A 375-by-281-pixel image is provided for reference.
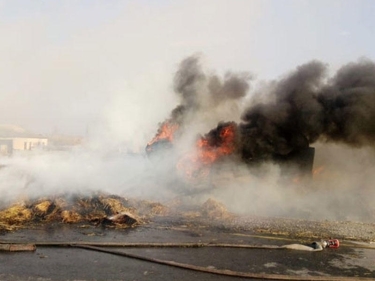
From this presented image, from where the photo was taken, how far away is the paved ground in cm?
1524

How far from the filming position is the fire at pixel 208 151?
38.2m

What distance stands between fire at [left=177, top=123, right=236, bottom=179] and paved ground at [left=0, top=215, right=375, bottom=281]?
13.4 m

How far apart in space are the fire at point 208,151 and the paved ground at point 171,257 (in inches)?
527

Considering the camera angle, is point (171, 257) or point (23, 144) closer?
point (171, 257)

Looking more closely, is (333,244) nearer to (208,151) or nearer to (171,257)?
(171,257)

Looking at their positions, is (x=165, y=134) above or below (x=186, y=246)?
above

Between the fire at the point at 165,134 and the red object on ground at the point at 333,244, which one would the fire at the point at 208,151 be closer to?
the fire at the point at 165,134

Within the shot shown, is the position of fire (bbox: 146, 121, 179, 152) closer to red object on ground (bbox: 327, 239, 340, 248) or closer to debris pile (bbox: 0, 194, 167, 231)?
debris pile (bbox: 0, 194, 167, 231)

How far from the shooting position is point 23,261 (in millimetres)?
16250

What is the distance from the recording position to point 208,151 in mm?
39312

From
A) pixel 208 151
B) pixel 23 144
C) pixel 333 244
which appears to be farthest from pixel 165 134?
pixel 23 144

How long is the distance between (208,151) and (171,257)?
22106mm

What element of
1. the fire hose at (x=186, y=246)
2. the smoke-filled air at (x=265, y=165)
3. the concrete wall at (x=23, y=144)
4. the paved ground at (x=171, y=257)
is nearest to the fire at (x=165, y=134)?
the smoke-filled air at (x=265, y=165)

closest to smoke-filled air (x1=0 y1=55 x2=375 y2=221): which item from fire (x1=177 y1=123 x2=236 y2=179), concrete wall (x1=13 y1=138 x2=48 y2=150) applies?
fire (x1=177 y1=123 x2=236 y2=179)
